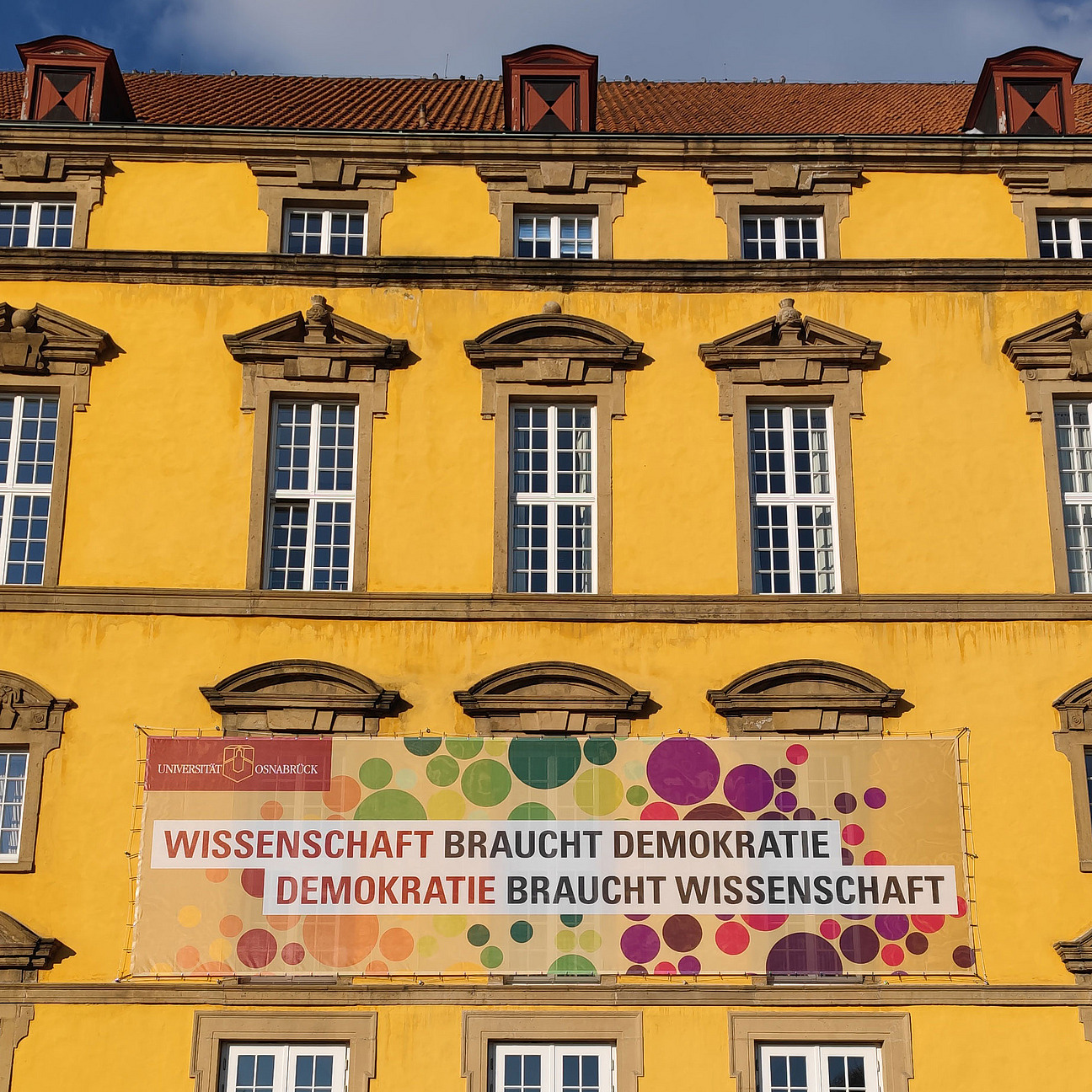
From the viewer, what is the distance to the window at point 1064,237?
18.7 metres

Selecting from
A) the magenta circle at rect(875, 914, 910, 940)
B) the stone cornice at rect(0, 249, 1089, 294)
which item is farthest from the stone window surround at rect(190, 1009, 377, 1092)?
the stone cornice at rect(0, 249, 1089, 294)

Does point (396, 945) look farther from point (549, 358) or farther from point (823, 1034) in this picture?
point (549, 358)

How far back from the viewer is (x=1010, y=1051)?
15.3 meters

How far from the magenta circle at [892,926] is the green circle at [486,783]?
13.0 ft

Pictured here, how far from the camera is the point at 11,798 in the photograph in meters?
16.0

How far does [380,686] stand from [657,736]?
2.93 meters

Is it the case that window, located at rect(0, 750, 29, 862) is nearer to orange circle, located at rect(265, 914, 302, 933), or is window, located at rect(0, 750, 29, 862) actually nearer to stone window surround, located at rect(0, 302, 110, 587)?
orange circle, located at rect(265, 914, 302, 933)

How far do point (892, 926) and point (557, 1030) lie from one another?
11.5ft

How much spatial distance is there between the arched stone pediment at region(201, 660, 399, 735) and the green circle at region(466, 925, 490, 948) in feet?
7.40

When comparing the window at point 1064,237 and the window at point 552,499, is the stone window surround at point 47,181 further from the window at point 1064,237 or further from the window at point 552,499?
the window at point 1064,237

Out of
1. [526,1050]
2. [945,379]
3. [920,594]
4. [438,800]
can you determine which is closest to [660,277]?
[945,379]

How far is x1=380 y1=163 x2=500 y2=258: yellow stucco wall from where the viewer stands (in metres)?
18.5

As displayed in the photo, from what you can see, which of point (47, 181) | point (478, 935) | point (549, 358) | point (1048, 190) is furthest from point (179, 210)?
point (1048, 190)

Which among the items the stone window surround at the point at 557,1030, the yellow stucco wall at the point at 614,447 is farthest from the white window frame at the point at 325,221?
the stone window surround at the point at 557,1030
